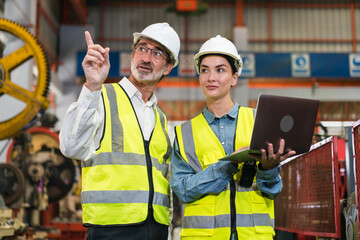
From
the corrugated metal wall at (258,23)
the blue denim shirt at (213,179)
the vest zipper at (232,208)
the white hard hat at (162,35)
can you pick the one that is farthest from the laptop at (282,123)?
the corrugated metal wall at (258,23)

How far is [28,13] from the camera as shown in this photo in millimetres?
10953

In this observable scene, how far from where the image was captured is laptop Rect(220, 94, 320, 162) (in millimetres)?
2207

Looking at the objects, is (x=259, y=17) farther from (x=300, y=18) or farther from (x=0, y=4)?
(x=0, y=4)

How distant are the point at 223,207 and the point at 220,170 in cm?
24

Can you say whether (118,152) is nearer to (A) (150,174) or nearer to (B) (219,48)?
(A) (150,174)

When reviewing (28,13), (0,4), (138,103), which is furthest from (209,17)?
(138,103)

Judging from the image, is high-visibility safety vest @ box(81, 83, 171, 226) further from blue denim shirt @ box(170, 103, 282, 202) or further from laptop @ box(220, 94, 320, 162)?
laptop @ box(220, 94, 320, 162)

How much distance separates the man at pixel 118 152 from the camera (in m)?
2.19

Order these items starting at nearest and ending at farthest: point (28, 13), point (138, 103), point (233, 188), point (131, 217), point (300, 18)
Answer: point (131, 217) → point (233, 188) → point (138, 103) → point (28, 13) → point (300, 18)

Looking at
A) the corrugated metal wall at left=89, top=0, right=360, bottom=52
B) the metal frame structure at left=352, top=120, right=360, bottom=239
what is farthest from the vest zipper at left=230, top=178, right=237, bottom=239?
the corrugated metal wall at left=89, top=0, right=360, bottom=52

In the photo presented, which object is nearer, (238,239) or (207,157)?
(238,239)

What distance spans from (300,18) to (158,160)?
16.5 metres

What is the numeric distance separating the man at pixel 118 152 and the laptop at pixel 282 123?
0.54 metres

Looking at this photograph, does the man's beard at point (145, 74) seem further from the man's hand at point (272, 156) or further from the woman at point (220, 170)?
the man's hand at point (272, 156)
